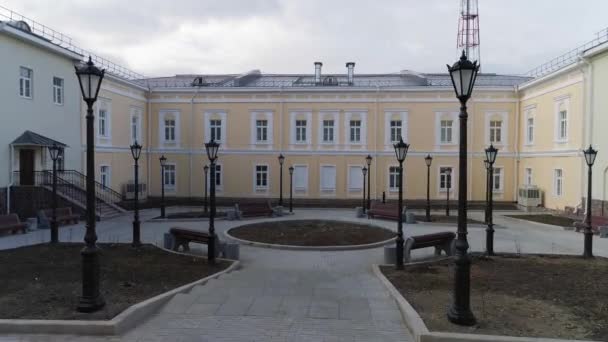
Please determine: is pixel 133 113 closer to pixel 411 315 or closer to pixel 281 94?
pixel 281 94

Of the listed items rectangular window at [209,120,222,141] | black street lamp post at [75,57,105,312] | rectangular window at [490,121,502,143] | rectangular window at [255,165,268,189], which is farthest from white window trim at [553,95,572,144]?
black street lamp post at [75,57,105,312]

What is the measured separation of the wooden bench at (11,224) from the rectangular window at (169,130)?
1593 cm

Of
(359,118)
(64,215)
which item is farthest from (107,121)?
(359,118)

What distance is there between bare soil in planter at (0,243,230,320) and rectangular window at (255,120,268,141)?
62.9ft

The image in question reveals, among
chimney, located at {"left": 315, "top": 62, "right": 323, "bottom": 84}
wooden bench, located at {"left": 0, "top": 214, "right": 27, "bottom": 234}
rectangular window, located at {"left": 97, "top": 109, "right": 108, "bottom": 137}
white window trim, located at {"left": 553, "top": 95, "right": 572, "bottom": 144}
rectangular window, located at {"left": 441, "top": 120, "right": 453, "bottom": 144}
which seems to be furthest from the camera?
chimney, located at {"left": 315, "top": 62, "right": 323, "bottom": 84}

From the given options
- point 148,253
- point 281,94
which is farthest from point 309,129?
point 148,253

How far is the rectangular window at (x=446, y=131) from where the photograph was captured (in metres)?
30.4

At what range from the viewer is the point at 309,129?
1225 inches

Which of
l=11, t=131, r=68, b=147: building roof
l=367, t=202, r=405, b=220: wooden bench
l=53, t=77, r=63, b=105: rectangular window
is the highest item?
l=53, t=77, r=63, b=105: rectangular window

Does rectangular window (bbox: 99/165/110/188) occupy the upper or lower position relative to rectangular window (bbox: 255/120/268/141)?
lower

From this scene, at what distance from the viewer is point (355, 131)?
31031 mm

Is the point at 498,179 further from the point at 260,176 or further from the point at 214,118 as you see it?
the point at 214,118

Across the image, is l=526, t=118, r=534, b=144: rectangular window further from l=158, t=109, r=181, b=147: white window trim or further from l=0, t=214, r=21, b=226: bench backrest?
l=0, t=214, r=21, b=226: bench backrest

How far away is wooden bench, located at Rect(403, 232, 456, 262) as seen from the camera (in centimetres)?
1116
